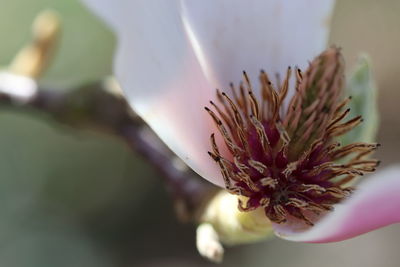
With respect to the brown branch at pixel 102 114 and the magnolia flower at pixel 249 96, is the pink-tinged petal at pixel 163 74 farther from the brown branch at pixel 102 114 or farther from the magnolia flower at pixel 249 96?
the brown branch at pixel 102 114

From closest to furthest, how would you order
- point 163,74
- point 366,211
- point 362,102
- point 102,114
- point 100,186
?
point 366,211, point 163,74, point 362,102, point 102,114, point 100,186

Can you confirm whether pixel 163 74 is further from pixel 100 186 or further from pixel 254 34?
pixel 100 186

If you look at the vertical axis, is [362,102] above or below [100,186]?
above

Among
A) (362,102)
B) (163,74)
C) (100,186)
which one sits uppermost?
(163,74)

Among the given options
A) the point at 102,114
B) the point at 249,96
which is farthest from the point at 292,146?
A: the point at 102,114

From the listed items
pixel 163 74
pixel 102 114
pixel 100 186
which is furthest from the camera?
pixel 100 186

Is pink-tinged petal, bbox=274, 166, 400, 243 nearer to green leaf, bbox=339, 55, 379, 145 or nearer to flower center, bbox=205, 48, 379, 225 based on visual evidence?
flower center, bbox=205, 48, 379, 225

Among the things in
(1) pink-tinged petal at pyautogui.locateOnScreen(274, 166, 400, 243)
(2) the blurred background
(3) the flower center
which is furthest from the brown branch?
(2) the blurred background

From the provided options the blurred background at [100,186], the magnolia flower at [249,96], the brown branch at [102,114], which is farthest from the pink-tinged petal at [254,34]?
the blurred background at [100,186]
